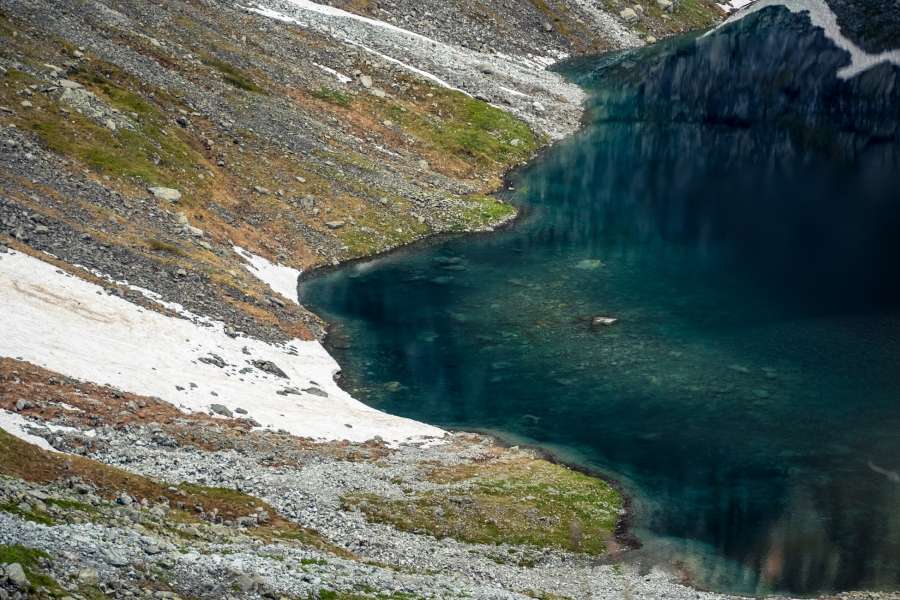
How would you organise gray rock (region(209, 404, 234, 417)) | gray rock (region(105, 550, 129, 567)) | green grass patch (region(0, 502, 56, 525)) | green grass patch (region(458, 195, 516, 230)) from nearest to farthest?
gray rock (region(105, 550, 129, 567)) < green grass patch (region(0, 502, 56, 525)) < gray rock (region(209, 404, 234, 417)) < green grass patch (region(458, 195, 516, 230))

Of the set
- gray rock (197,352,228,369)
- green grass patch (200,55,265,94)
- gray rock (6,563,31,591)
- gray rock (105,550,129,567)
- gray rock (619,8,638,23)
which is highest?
gray rock (619,8,638,23)

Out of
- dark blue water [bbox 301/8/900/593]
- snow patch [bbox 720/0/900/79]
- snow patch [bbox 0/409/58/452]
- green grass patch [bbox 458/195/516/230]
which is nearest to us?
snow patch [bbox 0/409/58/452]

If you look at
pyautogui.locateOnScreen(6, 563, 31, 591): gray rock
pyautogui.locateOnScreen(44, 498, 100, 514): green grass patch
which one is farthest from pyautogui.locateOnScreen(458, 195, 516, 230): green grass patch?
pyautogui.locateOnScreen(6, 563, 31, 591): gray rock

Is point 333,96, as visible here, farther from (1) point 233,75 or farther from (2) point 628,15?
(2) point 628,15

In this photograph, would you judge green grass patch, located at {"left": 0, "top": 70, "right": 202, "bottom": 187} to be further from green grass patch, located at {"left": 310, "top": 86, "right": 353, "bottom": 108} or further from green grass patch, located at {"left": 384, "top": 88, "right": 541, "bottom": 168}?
green grass patch, located at {"left": 384, "top": 88, "right": 541, "bottom": 168}

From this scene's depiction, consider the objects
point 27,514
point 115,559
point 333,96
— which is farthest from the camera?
point 333,96

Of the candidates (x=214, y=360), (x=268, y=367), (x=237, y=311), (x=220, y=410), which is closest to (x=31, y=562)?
(x=220, y=410)

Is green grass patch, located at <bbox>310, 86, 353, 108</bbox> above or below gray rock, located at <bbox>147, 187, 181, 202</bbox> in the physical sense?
above
